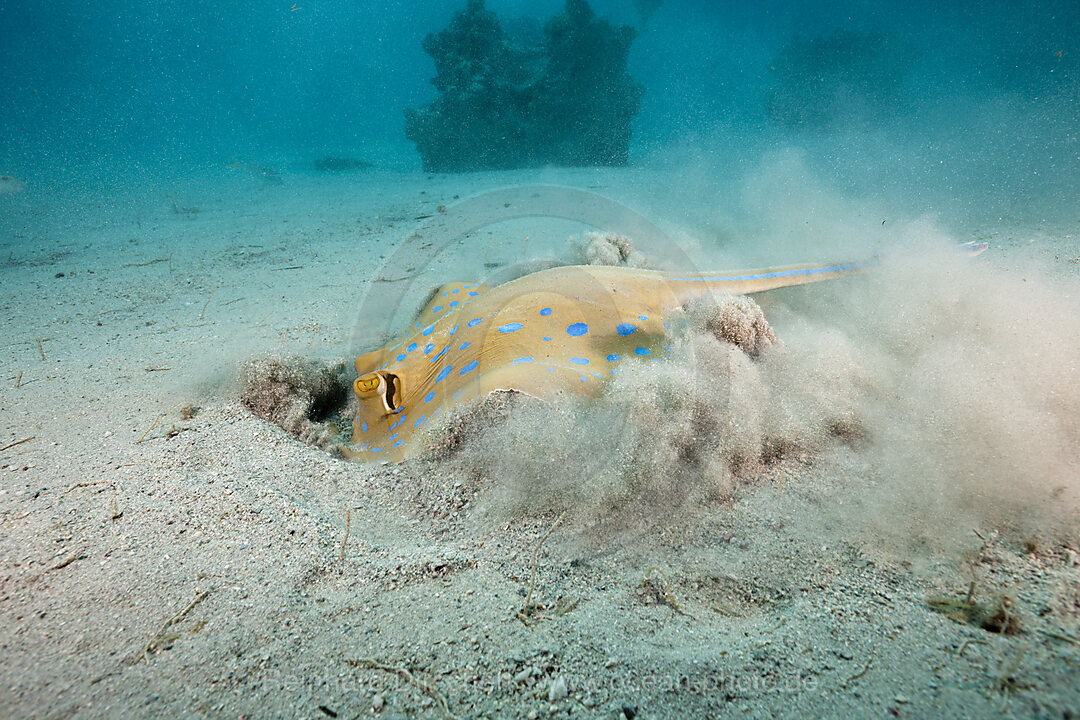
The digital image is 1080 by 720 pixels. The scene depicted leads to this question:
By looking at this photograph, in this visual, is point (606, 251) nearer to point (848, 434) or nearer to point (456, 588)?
point (848, 434)

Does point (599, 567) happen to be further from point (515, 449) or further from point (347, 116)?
point (347, 116)

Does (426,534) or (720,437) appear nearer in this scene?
(426,534)

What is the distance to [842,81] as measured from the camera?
77.5ft

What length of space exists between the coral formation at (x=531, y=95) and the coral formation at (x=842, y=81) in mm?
10626

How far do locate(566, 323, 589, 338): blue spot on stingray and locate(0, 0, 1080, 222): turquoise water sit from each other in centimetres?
789

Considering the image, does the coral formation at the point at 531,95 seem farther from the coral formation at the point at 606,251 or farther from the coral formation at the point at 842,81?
the coral formation at the point at 606,251

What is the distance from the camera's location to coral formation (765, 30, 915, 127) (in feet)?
73.9

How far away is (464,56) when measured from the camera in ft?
63.4

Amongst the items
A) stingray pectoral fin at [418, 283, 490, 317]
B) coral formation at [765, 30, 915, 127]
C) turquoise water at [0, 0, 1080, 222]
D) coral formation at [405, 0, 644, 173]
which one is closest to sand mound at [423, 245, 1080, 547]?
stingray pectoral fin at [418, 283, 490, 317]

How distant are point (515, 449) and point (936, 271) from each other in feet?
12.9

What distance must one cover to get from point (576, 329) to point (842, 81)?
99.0 ft

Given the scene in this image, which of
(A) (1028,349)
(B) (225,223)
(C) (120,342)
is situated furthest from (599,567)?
(B) (225,223)

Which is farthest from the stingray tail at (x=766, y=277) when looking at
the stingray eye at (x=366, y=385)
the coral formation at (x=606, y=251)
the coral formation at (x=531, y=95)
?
the coral formation at (x=531, y=95)

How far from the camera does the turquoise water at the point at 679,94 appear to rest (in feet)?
39.2
